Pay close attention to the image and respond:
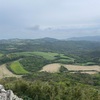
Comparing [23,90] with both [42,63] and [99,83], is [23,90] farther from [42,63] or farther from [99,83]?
[42,63]

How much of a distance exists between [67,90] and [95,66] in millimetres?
69322

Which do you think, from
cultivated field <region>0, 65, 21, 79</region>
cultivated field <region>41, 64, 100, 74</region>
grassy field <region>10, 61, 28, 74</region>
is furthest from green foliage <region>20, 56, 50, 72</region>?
cultivated field <region>0, 65, 21, 79</region>

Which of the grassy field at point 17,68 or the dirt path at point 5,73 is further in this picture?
the grassy field at point 17,68

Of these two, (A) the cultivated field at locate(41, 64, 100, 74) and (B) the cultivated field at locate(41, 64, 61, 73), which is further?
(B) the cultivated field at locate(41, 64, 61, 73)

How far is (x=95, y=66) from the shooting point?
382 feet

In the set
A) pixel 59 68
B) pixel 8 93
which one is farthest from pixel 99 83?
pixel 8 93

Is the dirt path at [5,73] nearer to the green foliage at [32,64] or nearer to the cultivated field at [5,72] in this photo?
the cultivated field at [5,72]

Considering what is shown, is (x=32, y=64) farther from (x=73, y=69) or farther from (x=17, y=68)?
(x=73, y=69)

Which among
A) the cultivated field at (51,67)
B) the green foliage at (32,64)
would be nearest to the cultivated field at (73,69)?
the cultivated field at (51,67)

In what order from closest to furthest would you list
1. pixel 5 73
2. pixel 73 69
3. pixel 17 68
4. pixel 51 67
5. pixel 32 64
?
pixel 5 73 → pixel 73 69 → pixel 17 68 → pixel 51 67 → pixel 32 64

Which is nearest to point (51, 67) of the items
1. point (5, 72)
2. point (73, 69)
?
point (73, 69)

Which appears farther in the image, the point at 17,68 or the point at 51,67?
the point at 51,67

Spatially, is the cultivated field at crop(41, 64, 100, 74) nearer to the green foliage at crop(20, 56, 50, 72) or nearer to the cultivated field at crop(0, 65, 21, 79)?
the green foliage at crop(20, 56, 50, 72)

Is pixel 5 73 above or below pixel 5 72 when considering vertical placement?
below
